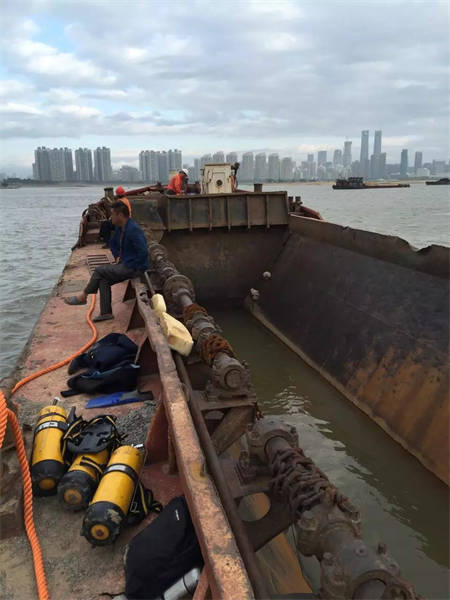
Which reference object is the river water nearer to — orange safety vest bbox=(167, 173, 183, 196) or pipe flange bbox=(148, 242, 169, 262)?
pipe flange bbox=(148, 242, 169, 262)

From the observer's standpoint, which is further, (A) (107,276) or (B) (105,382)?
(A) (107,276)

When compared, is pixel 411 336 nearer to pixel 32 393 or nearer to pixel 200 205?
pixel 32 393

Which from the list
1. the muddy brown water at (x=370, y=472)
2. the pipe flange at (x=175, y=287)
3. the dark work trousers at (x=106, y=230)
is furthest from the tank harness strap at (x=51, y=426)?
the dark work trousers at (x=106, y=230)

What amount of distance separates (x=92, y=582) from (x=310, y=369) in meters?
6.04

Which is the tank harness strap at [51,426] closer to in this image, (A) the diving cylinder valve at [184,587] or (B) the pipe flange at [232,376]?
(B) the pipe flange at [232,376]

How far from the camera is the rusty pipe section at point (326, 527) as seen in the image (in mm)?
2073

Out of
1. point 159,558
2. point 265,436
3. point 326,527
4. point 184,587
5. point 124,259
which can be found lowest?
point 184,587

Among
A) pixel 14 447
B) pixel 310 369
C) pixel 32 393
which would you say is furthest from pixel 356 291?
pixel 14 447

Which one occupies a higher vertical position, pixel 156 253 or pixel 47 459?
pixel 156 253

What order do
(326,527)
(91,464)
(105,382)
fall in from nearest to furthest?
(326,527) → (91,464) → (105,382)

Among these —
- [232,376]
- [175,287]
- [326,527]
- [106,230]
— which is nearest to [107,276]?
[175,287]

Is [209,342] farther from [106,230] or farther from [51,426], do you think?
[106,230]

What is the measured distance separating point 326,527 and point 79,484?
1825 mm

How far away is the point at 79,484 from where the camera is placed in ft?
10.9
